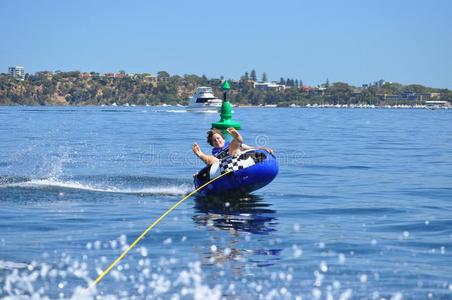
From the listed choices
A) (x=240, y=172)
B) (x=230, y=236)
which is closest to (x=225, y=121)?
(x=240, y=172)

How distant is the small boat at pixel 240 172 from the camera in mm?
15836

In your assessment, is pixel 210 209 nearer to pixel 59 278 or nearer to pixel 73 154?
pixel 59 278

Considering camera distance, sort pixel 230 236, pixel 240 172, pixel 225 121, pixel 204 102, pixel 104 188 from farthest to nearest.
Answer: pixel 204 102
pixel 104 188
pixel 225 121
pixel 240 172
pixel 230 236

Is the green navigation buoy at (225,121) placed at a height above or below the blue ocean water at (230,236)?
above

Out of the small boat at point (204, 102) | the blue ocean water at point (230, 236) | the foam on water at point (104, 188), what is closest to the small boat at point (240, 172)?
the blue ocean water at point (230, 236)

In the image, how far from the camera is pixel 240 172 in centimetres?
1587

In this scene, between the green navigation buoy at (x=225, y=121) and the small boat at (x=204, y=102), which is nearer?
the green navigation buoy at (x=225, y=121)

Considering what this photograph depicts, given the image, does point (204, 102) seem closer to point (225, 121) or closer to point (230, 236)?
point (225, 121)

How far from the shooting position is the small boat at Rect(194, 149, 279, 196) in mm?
15836

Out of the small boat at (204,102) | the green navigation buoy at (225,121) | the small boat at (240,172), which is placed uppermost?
the green navigation buoy at (225,121)

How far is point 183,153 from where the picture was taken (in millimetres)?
31109

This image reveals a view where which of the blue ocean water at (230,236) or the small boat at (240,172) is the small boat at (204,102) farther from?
the small boat at (240,172)

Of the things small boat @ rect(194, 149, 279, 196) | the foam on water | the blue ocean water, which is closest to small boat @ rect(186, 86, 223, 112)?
the blue ocean water

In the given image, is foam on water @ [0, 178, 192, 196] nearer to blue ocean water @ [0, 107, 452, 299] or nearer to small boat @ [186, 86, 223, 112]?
blue ocean water @ [0, 107, 452, 299]
